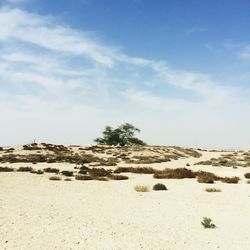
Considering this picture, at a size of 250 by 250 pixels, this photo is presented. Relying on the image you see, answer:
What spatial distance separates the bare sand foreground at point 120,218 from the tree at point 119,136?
77.7 m

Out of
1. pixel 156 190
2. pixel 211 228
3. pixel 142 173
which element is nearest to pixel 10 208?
pixel 211 228

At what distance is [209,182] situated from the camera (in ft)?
93.0

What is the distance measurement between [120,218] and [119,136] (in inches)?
3503

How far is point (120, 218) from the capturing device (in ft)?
48.5

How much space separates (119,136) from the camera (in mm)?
103750

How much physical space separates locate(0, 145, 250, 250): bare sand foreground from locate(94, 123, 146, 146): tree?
77.7 m

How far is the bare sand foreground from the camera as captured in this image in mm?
11312

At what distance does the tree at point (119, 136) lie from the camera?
337ft

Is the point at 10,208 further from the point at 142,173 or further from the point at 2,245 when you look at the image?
the point at 142,173

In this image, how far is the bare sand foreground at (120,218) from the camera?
11312mm

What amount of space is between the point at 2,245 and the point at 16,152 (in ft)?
177

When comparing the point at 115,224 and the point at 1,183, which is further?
the point at 1,183

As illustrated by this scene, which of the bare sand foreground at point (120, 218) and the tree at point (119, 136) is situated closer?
the bare sand foreground at point (120, 218)

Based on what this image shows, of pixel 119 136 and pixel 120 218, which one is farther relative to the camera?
pixel 119 136
